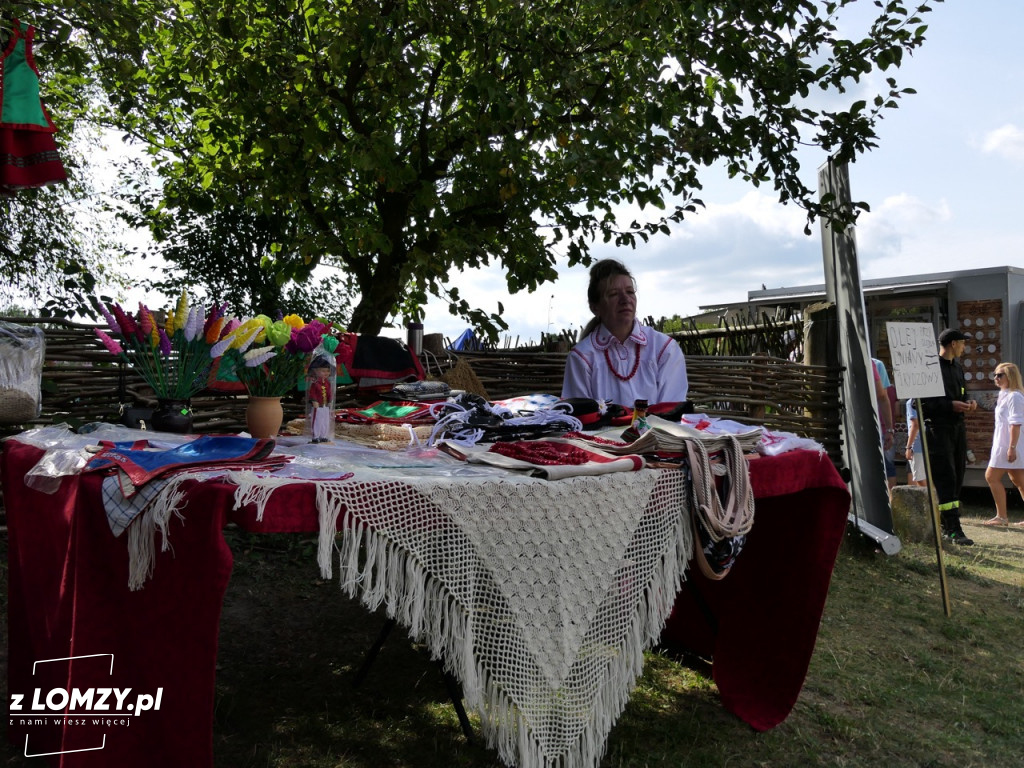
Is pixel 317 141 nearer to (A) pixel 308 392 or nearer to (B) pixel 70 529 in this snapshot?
(A) pixel 308 392

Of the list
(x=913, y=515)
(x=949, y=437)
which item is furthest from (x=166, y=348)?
(x=949, y=437)

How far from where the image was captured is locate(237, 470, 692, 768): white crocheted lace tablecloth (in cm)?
171

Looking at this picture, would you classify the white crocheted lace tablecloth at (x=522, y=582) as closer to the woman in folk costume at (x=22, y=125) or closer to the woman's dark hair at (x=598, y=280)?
the woman's dark hair at (x=598, y=280)

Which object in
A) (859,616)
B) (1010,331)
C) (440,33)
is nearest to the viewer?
(859,616)

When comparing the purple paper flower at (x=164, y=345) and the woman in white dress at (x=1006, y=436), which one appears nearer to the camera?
the purple paper flower at (x=164, y=345)

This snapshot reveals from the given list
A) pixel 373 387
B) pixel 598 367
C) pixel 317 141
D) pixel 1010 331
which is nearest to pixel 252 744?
pixel 373 387

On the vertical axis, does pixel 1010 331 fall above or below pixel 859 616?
above

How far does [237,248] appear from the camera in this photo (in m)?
7.53

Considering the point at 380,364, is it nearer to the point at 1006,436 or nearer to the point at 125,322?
the point at 125,322

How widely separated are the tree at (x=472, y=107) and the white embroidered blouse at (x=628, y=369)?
1.30 m

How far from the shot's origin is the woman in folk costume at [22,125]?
369 cm

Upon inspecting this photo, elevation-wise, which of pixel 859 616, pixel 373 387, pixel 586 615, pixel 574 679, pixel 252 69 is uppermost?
pixel 252 69

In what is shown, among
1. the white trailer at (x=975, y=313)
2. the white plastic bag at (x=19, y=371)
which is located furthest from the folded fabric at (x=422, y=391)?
the white trailer at (x=975, y=313)

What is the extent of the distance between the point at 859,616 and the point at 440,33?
175 inches
